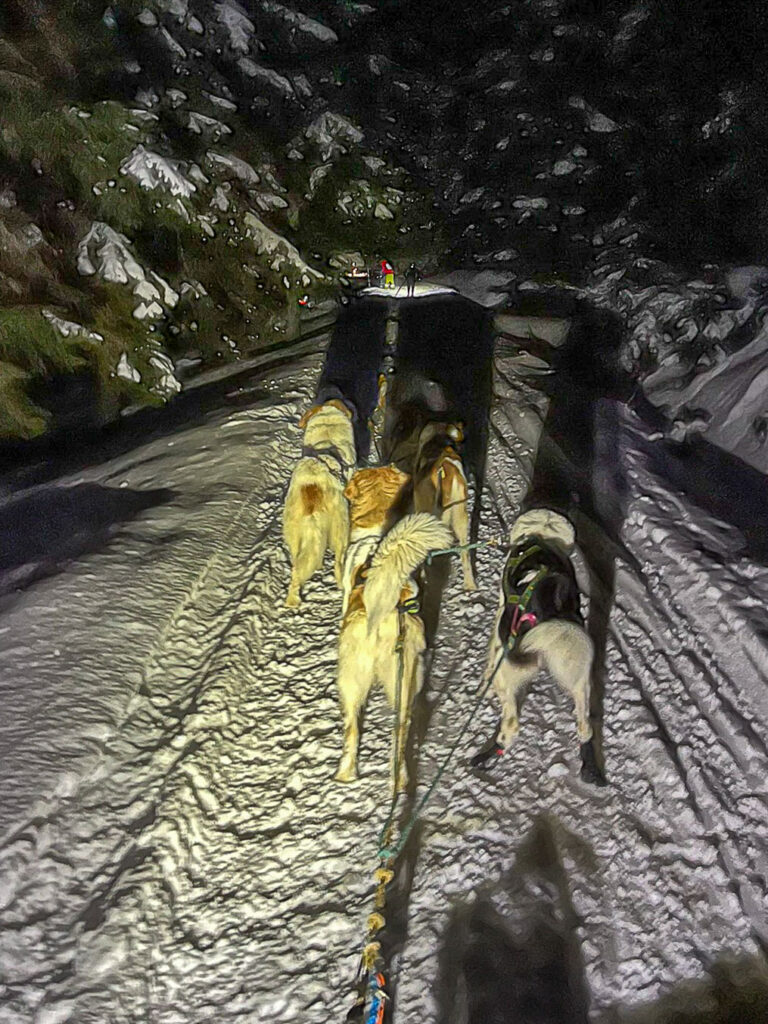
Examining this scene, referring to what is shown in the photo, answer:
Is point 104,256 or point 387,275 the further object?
point 387,275

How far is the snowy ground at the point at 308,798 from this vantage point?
99.6 inches

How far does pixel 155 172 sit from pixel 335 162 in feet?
23.1

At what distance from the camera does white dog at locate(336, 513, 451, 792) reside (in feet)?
9.70

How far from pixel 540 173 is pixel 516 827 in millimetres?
18117

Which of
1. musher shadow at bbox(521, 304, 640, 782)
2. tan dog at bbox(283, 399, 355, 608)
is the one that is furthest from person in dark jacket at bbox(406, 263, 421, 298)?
tan dog at bbox(283, 399, 355, 608)

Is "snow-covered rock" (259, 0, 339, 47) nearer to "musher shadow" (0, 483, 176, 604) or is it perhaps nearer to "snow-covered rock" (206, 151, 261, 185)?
"snow-covered rock" (206, 151, 261, 185)

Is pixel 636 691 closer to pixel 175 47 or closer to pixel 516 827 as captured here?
pixel 516 827

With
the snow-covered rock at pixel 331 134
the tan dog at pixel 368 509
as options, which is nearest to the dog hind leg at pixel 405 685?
the tan dog at pixel 368 509

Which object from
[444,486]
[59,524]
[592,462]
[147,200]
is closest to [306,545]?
[444,486]

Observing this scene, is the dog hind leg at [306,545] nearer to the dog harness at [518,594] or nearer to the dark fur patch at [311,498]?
the dark fur patch at [311,498]

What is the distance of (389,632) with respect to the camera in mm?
3051

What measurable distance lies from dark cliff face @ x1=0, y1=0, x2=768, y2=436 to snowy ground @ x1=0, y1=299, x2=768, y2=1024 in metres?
3.85

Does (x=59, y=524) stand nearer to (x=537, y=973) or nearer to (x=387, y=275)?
(x=537, y=973)

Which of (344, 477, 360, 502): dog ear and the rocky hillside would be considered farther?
the rocky hillside
